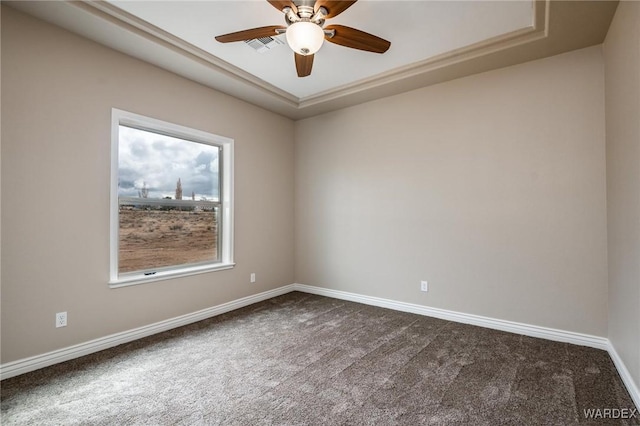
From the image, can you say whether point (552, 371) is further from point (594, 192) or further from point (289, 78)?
point (289, 78)

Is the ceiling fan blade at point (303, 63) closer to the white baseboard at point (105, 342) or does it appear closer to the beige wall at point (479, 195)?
the beige wall at point (479, 195)

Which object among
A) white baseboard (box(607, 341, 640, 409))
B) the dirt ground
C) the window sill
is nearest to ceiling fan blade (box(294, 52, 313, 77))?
the dirt ground

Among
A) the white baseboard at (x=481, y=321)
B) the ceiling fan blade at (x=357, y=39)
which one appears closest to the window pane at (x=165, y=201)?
the white baseboard at (x=481, y=321)

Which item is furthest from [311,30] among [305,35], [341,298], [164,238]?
[341,298]

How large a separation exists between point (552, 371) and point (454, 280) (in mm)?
1222

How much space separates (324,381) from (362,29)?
2.82 m

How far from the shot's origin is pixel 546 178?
2889 millimetres

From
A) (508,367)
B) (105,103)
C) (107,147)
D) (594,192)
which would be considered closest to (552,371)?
(508,367)

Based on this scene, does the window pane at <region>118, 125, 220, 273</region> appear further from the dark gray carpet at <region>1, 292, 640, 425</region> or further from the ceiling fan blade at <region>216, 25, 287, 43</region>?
the ceiling fan blade at <region>216, 25, 287, 43</region>

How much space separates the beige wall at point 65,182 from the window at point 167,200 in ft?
0.37

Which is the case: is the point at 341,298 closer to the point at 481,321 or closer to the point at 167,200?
the point at 481,321

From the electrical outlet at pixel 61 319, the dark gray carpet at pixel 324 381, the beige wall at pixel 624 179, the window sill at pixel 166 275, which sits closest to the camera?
the dark gray carpet at pixel 324 381

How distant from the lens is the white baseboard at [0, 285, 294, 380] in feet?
7.39

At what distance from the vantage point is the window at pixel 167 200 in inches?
116
